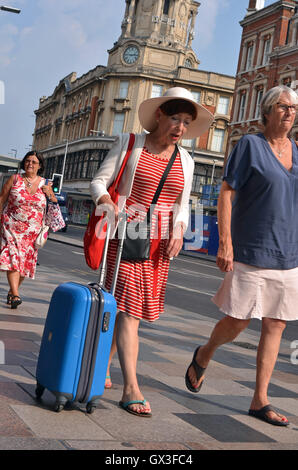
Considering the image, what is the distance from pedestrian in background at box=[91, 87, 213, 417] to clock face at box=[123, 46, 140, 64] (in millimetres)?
66534

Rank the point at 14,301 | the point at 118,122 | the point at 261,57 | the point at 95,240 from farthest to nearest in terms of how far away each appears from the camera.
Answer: the point at 118,122 < the point at 261,57 < the point at 14,301 < the point at 95,240

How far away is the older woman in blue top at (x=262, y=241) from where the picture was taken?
163 inches

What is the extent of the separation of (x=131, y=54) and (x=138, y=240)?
6751cm

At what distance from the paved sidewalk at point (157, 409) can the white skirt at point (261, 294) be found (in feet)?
2.07

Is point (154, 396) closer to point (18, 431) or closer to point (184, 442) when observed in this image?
point (184, 442)

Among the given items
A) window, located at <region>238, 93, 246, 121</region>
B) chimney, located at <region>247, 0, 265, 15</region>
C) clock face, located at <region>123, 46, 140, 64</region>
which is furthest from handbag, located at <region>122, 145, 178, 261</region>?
clock face, located at <region>123, 46, 140, 64</region>

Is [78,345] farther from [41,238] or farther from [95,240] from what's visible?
[41,238]

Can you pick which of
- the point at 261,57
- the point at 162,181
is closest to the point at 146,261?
the point at 162,181

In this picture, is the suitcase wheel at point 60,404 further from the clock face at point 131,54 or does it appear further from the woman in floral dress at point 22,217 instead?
the clock face at point 131,54

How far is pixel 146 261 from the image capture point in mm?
4148

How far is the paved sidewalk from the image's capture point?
317cm

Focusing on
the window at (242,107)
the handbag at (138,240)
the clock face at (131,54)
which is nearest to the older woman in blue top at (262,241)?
the handbag at (138,240)

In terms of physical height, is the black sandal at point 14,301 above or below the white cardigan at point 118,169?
below

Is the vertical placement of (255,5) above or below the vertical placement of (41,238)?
above
